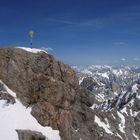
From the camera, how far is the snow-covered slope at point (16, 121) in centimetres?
4709

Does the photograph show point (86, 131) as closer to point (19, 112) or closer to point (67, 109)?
point (67, 109)

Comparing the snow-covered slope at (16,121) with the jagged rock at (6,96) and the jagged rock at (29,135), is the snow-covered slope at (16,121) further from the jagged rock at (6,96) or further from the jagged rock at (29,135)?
the jagged rock at (29,135)

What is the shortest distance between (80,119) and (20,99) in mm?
46679

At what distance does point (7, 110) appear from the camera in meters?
51.3

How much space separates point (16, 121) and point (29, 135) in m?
3.31

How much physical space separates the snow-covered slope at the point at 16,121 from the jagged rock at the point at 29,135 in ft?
2.63

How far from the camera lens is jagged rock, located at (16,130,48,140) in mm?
47603

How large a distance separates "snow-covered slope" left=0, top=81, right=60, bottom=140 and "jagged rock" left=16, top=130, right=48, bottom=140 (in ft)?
2.63

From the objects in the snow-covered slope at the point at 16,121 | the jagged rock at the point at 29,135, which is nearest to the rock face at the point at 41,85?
the jagged rock at the point at 29,135

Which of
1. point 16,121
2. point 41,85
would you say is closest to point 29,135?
point 16,121

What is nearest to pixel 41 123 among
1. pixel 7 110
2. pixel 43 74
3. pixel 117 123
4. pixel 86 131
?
pixel 7 110

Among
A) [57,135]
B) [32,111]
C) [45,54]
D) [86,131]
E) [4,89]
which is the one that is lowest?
[86,131]

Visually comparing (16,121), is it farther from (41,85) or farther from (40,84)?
(40,84)

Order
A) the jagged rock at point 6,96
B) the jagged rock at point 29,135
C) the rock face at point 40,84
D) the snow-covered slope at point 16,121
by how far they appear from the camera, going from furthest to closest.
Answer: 1. the rock face at point 40,84
2. the jagged rock at point 6,96
3. the jagged rock at point 29,135
4. the snow-covered slope at point 16,121
